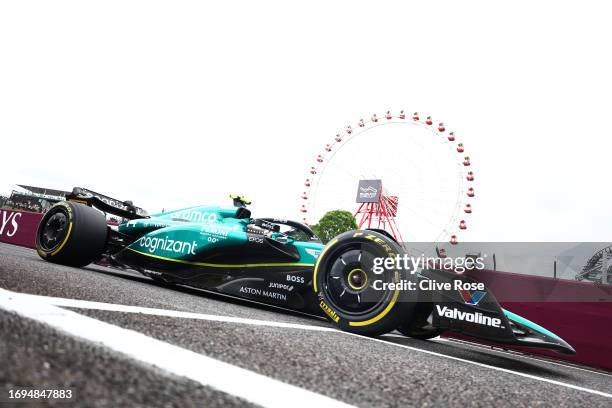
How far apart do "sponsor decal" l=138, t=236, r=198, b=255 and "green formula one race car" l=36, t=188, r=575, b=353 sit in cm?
1

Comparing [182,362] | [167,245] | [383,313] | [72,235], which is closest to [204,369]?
[182,362]

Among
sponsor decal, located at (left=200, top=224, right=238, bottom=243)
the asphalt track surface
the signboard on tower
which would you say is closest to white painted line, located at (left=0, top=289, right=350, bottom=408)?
the asphalt track surface

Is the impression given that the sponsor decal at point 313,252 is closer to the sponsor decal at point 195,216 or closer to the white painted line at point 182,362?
the sponsor decal at point 195,216

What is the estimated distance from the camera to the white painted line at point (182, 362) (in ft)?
3.32

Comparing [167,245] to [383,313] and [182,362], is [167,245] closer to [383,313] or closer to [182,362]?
[383,313]

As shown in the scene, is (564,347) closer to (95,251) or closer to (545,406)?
(545,406)

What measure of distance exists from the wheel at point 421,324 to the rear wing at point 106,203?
3698mm

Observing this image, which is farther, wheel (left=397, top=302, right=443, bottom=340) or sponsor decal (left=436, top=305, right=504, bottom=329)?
wheel (left=397, top=302, right=443, bottom=340)

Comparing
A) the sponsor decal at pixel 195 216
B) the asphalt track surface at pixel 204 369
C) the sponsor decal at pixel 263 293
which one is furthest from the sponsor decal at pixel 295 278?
the asphalt track surface at pixel 204 369

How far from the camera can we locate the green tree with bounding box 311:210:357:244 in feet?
168

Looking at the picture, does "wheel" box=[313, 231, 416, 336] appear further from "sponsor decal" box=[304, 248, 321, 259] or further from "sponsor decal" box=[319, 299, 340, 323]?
"sponsor decal" box=[304, 248, 321, 259]

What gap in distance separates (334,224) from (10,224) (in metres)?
41.2

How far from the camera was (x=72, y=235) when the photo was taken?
4.88 meters

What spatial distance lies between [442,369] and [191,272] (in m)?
3.24
